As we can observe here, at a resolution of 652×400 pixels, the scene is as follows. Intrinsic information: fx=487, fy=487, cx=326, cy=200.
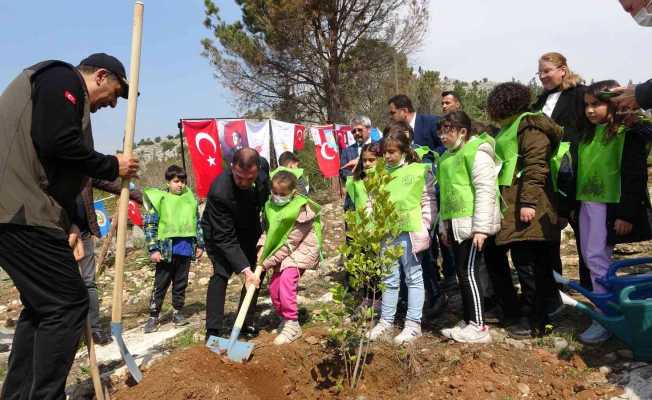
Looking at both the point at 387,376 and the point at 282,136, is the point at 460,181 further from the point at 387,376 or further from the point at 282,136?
the point at 282,136

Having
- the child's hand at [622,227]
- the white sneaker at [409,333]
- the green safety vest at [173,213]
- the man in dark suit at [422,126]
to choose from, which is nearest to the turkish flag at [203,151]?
the green safety vest at [173,213]

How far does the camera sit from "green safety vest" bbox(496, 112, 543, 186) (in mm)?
3309

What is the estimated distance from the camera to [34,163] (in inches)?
95.0

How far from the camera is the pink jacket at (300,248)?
3854 mm

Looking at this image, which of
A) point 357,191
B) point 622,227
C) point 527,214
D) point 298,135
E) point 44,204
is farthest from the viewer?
point 298,135

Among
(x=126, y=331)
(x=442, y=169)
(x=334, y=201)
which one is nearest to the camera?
(x=442, y=169)

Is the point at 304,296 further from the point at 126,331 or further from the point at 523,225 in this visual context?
the point at 523,225

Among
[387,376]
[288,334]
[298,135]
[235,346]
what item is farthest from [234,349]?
[298,135]

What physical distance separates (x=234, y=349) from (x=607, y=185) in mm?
2676

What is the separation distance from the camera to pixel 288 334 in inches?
144

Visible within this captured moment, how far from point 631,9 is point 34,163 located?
9.64ft

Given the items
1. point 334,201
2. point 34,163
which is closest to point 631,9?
point 34,163

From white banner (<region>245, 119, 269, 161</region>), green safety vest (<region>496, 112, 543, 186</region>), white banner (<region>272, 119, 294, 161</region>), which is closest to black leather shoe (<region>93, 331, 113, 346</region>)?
green safety vest (<region>496, 112, 543, 186</region>)

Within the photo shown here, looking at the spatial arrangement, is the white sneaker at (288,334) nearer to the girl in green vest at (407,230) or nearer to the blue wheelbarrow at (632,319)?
the girl in green vest at (407,230)
